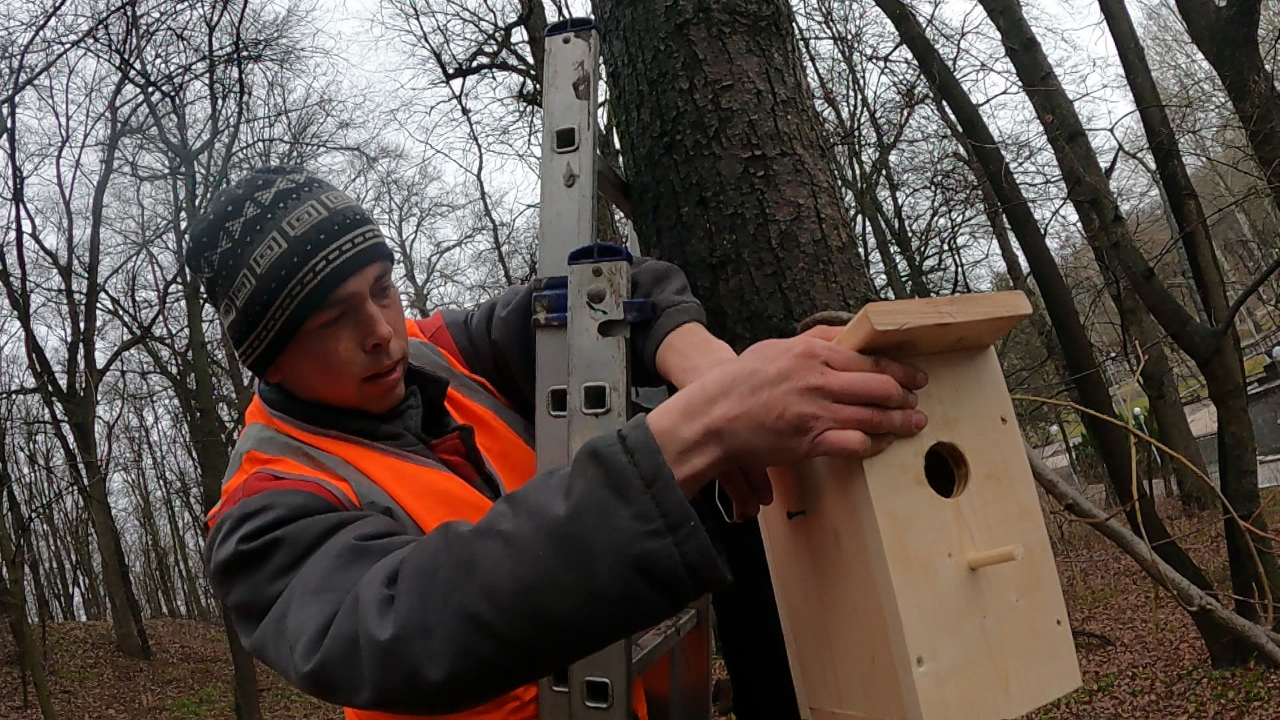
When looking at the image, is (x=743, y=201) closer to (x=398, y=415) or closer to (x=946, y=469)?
(x=946, y=469)

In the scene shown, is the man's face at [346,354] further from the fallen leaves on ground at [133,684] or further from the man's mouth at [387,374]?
the fallen leaves on ground at [133,684]

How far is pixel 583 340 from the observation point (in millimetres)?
1423

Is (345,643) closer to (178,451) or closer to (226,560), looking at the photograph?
(226,560)

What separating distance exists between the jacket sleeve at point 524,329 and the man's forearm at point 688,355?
19 millimetres

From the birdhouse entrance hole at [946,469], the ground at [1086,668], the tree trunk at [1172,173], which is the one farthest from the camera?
the ground at [1086,668]

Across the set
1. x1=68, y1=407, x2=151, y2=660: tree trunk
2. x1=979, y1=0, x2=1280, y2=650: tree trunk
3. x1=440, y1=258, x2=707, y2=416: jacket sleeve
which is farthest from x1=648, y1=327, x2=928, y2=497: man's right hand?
x1=68, y1=407, x2=151, y2=660: tree trunk

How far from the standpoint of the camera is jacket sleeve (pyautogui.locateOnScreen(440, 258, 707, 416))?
1534mm

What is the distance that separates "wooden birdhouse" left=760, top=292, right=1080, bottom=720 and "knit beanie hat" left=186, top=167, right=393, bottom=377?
2.93 feet

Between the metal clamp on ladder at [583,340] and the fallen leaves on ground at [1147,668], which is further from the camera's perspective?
the fallen leaves on ground at [1147,668]

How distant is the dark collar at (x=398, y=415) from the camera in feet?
5.16

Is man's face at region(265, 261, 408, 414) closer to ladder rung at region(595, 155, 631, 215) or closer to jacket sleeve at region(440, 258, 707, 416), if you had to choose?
jacket sleeve at region(440, 258, 707, 416)

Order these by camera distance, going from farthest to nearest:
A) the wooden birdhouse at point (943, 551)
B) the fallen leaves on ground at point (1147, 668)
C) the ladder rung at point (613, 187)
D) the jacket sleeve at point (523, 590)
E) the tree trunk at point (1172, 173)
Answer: the fallen leaves on ground at point (1147, 668), the tree trunk at point (1172, 173), the ladder rung at point (613, 187), the wooden birdhouse at point (943, 551), the jacket sleeve at point (523, 590)

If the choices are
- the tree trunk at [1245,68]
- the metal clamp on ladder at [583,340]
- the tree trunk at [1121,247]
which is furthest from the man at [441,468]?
the tree trunk at [1245,68]

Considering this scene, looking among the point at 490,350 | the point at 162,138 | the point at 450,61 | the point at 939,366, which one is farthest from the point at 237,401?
the point at 939,366
